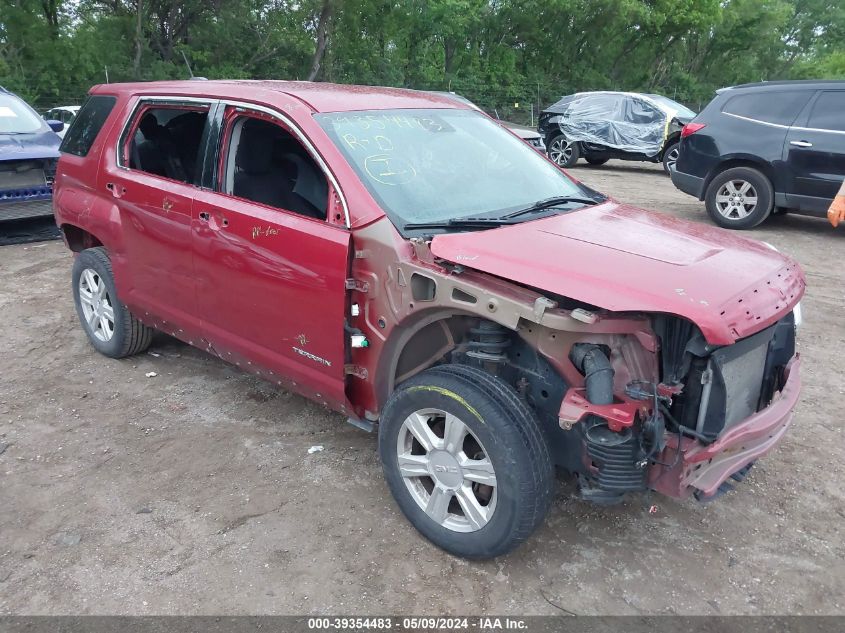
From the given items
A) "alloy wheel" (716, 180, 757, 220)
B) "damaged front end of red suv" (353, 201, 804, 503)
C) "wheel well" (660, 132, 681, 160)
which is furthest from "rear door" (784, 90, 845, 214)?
"damaged front end of red suv" (353, 201, 804, 503)

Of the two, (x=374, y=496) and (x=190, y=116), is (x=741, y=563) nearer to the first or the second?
(x=374, y=496)

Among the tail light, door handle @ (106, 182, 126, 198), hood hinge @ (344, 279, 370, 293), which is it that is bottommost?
hood hinge @ (344, 279, 370, 293)

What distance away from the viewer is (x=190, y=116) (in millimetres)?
4090

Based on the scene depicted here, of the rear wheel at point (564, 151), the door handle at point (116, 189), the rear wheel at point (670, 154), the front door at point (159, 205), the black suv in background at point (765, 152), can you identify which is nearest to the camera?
the front door at point (159, 205)

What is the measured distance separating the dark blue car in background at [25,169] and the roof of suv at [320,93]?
415 cm

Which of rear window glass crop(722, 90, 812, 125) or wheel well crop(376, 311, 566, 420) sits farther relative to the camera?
rear window glass crop(722, 90, 812, 125)

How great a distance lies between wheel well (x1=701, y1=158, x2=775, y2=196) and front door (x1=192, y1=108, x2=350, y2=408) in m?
6.90

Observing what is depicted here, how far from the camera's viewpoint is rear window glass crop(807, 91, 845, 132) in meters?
8.03

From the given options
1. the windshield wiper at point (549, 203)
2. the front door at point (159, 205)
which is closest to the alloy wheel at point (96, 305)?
the front door at point (159, 205)

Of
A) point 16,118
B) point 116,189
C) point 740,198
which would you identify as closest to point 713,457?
point 116,189

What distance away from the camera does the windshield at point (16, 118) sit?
325 inches

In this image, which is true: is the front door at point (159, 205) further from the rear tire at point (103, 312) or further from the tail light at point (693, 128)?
the tail light at point (693, 128)

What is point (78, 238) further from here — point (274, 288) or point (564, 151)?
point (564, 151)

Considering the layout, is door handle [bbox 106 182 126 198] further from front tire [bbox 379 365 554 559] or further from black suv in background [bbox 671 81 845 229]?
black suv in background [bbox 671 81 845 229]
